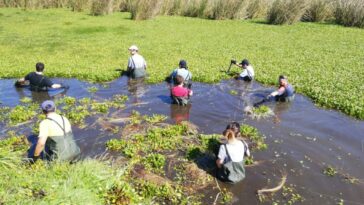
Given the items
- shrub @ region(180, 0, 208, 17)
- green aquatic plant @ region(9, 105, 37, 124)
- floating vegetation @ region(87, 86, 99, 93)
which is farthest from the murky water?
shrub @ region(180, 0, 208, 17)

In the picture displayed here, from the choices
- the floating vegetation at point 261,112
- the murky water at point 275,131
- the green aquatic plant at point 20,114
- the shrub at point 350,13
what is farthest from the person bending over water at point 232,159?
the shrub at point 350,13

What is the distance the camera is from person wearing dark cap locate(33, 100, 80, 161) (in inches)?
408

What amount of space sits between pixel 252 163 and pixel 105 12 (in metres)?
32.8

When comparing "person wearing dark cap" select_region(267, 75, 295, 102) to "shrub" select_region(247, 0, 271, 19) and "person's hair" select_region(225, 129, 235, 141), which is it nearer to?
"person's hair" select_region(225, 129, 235, 141)

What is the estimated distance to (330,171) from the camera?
10914 millimetres

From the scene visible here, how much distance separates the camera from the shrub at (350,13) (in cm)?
3469

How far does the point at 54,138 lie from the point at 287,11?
101 ft

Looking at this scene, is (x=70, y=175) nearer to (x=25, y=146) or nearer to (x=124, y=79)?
(x=25, y=146)

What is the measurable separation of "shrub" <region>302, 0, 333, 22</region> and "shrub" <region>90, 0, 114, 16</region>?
2072 centimetres

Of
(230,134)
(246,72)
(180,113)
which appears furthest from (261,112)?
Answer: (230,134)

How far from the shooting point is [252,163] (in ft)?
37.3

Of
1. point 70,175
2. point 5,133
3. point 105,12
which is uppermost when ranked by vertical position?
point 105,12

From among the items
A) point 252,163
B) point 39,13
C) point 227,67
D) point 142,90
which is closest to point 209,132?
point 252,163

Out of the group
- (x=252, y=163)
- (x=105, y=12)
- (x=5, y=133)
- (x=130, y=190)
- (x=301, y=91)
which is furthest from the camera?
(x=105, y=12)
